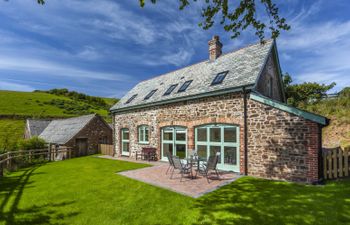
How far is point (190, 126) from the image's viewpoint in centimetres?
1136

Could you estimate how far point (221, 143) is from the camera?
991 cm

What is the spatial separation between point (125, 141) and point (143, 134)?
2.95 meters

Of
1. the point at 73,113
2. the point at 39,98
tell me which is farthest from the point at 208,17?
the point at 39,98

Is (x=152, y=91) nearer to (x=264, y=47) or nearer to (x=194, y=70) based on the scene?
(x=194, y=70)

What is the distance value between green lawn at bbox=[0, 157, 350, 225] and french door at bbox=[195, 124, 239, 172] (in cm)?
181

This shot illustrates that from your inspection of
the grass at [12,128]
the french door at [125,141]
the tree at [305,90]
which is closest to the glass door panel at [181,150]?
the french door at [125,141]

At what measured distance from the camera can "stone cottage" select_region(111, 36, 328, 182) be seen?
760 centimetres

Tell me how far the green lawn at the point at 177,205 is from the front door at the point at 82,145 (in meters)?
13.4

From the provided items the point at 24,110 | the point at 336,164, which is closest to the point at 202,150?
the point at 336,164

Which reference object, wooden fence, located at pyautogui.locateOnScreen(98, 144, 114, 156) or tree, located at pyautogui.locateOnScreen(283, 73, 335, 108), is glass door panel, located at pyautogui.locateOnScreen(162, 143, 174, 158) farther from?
tree, located at pyautogui.locateOnScreen(283, 73, 335, 108)

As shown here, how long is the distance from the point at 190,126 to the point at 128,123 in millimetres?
7339

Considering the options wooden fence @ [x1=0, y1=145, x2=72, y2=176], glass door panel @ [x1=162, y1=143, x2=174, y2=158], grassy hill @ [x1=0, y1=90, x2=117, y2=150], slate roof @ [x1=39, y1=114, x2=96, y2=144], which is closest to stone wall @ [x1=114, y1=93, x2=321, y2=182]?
glass door panel @ [x1=162, y1=143, x2=174, y2=158]

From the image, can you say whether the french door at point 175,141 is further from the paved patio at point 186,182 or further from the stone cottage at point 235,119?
the paved patio at point 186,182

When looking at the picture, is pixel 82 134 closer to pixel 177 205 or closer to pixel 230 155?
pixel 230 155
